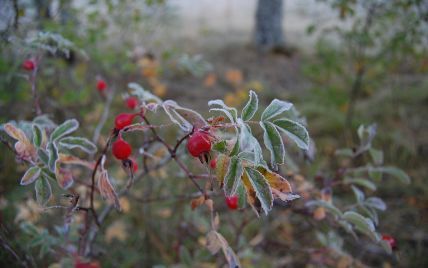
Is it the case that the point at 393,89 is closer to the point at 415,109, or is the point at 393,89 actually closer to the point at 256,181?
the point at 415,109

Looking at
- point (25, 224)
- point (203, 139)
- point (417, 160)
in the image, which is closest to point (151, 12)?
point (25, 224)

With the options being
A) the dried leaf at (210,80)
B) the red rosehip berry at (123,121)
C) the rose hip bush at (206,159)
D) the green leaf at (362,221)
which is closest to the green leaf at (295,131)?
the rose hip bush at (206,159)

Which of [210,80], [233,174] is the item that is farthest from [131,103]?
[210,80]

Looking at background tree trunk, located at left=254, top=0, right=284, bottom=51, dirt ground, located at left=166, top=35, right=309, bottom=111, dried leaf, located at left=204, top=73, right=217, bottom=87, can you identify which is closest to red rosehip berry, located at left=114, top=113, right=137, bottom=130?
dirt ground, located at left=166, top=35, right=309, bottom=111

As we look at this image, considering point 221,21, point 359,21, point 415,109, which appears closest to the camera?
point 359,21

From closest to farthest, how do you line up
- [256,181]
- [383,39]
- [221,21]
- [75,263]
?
[256,181]
[75,263]
[383,39]
[221,21]

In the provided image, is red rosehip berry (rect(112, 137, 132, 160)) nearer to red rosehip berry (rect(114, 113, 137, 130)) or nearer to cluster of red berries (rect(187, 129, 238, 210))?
red rosehip berry (rect(114, 113, 137, 130))
